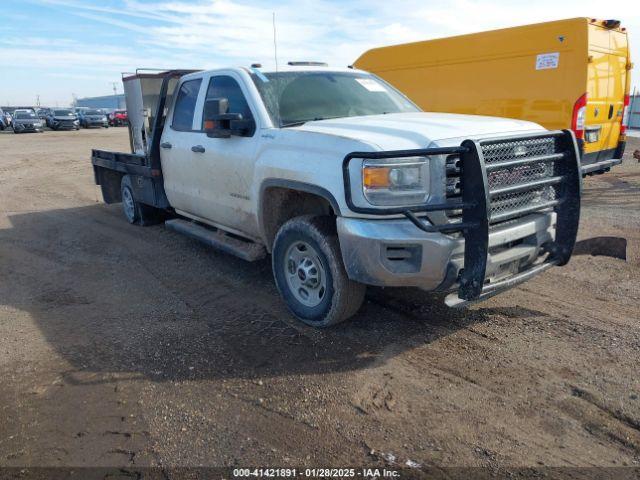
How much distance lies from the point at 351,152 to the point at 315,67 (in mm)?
2142

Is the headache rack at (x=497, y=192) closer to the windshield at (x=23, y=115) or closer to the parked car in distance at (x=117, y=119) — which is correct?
the windshield at (x=23, y=115)

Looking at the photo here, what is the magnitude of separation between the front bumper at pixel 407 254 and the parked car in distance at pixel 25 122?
37168 mm

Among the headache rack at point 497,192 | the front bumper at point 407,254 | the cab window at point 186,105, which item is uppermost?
the cab window at point 186,105

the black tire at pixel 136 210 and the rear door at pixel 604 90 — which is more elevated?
the rear door at pixel 604 90

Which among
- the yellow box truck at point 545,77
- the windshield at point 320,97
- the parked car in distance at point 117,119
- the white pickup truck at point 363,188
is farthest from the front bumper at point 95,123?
the windshield at point 320,97

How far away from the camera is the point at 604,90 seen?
341 inches

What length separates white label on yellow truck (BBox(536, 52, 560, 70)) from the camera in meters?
8.36

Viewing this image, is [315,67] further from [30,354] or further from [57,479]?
[57,479]

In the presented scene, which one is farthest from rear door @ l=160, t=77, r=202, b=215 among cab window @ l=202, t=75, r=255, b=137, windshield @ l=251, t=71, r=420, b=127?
windshield @ l=251, t=71, r=420, b=127

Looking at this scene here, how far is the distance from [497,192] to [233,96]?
2.69 m

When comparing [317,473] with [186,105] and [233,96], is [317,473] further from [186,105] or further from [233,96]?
[186,105]

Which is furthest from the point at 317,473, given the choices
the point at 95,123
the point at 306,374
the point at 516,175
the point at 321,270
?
the point at 95,123

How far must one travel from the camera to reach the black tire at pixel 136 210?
7535 millimetres

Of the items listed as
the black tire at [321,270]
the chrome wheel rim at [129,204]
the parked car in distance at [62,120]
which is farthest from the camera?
the parked car in distance at [62,120]
